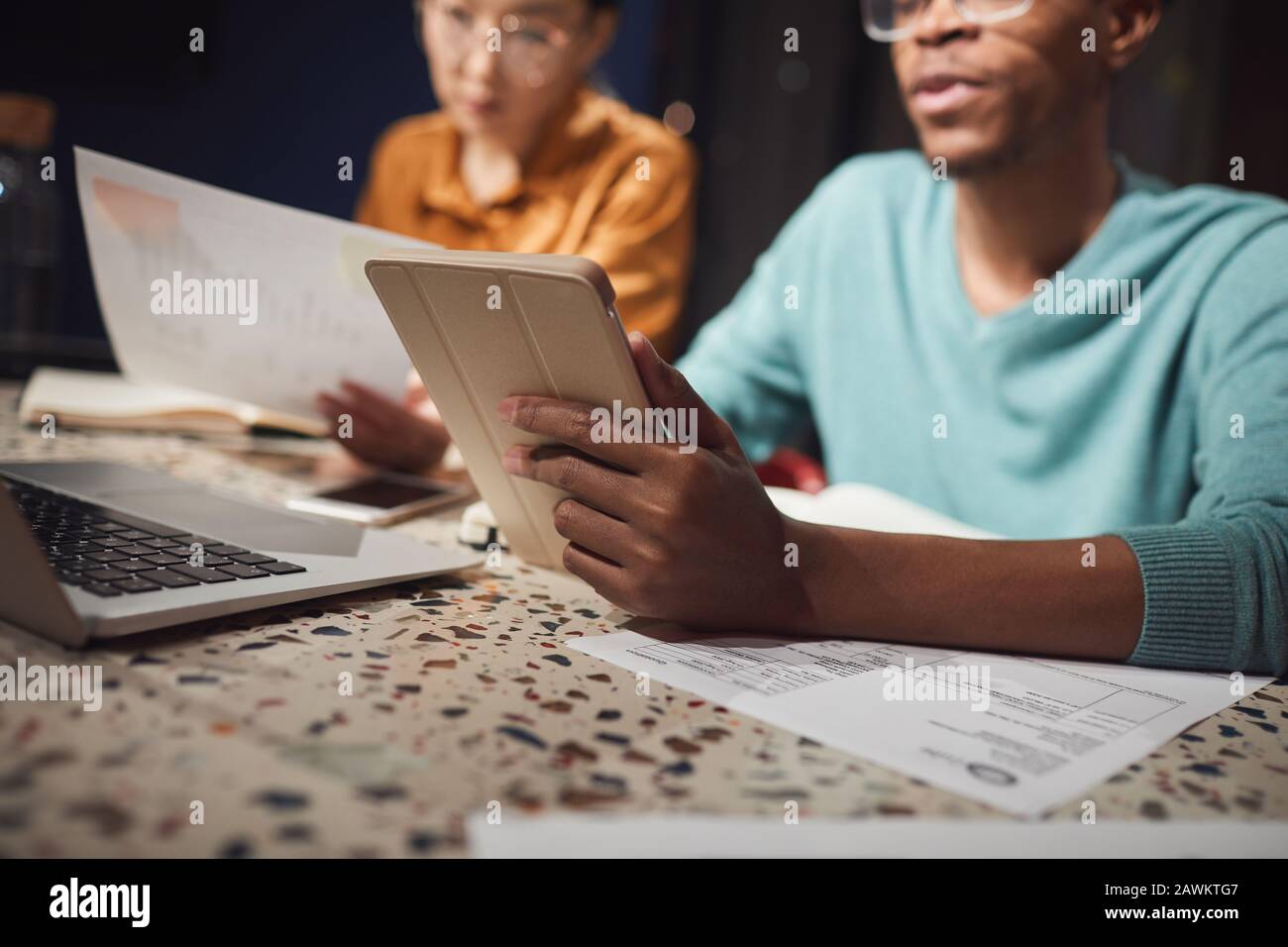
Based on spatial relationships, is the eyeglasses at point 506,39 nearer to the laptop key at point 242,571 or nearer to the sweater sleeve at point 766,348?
the sweater sleeve at point 766,348

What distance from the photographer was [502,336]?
527 mm

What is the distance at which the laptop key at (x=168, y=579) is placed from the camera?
481mm

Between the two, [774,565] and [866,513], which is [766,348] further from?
[774,565]

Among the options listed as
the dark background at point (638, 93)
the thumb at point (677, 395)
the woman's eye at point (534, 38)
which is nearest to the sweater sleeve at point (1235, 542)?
the thumb at point (677, 395)

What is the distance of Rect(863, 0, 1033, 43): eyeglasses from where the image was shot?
3.00 ft

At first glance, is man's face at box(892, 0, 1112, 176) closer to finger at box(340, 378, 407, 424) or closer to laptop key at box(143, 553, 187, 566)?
finger at box(340, 378, 407, 424)

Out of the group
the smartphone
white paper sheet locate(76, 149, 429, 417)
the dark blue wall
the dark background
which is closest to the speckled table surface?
the smartphone

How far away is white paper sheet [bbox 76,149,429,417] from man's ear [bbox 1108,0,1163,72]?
797 millimetres

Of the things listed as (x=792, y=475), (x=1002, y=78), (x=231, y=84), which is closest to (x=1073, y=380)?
(x=1002, y=78)

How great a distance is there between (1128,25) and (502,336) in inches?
34.3

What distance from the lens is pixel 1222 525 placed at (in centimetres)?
58

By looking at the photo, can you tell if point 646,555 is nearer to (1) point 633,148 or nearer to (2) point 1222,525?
(2) point 1222,525

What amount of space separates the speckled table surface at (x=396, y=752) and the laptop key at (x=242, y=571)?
25mm
